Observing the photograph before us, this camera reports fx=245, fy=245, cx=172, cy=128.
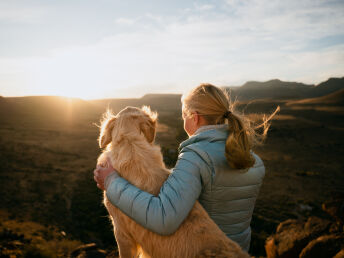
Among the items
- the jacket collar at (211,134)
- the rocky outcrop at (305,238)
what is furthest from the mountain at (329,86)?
the jacket collar at (211,134)

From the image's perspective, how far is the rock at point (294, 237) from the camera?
7770 millimetres

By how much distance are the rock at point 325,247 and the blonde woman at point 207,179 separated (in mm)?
5998

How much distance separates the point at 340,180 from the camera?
24234 millimetres

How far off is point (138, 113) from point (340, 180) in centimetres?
2799

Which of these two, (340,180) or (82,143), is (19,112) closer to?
(82,143)

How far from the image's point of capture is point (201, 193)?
1937 millimetres

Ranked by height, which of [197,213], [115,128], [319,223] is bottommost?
[319,223]

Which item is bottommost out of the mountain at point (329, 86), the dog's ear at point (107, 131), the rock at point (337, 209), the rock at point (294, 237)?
the rock at point (294, 237)

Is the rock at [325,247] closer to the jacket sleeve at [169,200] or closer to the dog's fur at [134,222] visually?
the dog's fur at [134,222]

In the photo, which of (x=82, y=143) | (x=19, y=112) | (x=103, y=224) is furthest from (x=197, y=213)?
(x=19, y=112)

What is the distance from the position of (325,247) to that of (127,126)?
22.9 feet

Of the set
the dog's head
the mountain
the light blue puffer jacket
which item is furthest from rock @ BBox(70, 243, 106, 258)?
the mountain

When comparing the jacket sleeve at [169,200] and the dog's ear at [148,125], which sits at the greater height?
the dog's ear at [148,125]

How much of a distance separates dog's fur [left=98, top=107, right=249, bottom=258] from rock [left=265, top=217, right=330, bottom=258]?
283 inches
